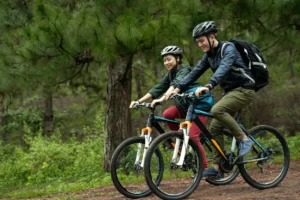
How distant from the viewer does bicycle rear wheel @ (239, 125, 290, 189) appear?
623cm

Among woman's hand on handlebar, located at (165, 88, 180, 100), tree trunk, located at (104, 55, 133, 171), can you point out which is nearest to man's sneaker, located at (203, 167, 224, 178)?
woman's hand on handlebar, located at (165, 88, 180, 100)

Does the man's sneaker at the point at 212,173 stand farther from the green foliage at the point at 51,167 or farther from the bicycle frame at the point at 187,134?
the green foliage at the point at 51,167

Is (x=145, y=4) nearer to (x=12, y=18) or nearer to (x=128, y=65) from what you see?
(x=128, y=65)

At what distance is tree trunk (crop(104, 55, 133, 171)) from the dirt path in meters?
2.44

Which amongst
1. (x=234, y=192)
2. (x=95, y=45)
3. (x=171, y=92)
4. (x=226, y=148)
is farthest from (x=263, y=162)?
(x=95, y=45)

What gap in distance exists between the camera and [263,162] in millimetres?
6395

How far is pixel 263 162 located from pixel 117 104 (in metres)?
3.88

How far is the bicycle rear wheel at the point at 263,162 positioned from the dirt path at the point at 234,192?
0.42 feet

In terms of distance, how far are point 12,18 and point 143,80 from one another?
13200mm

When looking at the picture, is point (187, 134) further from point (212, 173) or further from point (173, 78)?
point (173, 78)

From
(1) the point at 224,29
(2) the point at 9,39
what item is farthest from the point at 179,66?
(1) the point at 224,29

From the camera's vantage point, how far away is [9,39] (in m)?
8.39

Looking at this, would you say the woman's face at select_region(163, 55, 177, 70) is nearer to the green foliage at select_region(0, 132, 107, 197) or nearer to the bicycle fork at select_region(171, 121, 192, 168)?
the bicycle fork at select_region(171, 121, 192, 168)

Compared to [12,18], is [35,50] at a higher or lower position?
lower
